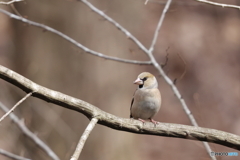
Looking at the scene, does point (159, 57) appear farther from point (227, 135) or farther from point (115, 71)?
point (227, 135)

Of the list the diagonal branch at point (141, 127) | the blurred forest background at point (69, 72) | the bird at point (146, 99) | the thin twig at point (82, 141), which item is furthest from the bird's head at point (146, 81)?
the blurred forest background at point (69, 72)

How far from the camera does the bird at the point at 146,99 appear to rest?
12.2 feet

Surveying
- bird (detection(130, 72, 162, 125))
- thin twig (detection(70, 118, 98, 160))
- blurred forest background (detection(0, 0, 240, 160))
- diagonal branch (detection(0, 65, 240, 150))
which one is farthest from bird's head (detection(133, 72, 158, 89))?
blurred forest background (detection(0, 0, 240, 160))

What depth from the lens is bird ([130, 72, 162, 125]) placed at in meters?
3.73

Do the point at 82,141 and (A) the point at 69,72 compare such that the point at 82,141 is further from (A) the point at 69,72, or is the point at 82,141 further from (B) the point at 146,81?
(A) the point at 69,72

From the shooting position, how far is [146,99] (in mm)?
3729

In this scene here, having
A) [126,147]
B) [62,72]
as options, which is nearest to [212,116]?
[126,147]

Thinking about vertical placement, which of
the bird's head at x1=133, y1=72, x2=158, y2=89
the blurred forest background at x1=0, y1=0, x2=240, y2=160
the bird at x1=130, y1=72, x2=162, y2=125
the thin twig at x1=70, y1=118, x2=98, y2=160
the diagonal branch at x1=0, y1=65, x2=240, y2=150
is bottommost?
the thin twig at x1=70, y1=118, x2=98, y2=160

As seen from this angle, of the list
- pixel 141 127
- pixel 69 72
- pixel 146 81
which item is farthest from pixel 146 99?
pixel 69 72

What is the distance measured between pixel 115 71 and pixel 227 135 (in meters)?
3.91

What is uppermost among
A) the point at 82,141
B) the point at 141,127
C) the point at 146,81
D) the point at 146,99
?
the point at 146,81

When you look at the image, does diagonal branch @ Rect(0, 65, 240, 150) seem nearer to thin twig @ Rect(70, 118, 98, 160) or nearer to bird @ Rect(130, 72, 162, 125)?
thin twig @ Rect(70, 118, 98, 160)

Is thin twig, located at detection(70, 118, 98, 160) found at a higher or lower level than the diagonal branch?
lower

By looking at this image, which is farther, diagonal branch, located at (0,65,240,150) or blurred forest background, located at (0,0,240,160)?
blurred forest background, located at (0,0,240,160)
